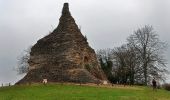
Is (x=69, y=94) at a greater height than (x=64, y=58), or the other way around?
(x=64, y=58)

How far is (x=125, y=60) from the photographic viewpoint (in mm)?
87375

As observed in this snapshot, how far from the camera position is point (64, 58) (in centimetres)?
6912

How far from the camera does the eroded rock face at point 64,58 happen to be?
6725 cm

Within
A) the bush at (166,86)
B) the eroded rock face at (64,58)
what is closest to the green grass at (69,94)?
the eroded rock face at (64,58)

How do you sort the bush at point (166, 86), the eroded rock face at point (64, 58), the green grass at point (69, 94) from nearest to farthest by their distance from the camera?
the green grass at point (69, 94), the eroded rock face at point (64, 58), the bush at point (166, 86)

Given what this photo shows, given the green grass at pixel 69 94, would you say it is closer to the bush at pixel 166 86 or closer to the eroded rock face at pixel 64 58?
the eroded rock face at pixel 64 58

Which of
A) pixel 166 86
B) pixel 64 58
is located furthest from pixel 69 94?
pixel 166 86

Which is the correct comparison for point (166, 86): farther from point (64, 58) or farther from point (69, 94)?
point (69, 94)

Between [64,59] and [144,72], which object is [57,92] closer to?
[64,59]

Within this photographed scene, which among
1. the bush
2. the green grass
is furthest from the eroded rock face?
the bush

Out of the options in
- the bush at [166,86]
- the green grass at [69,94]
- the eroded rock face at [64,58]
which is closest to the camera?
the green grass at [69,94]

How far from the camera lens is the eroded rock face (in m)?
67.2

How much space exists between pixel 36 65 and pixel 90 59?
8037 millimetres

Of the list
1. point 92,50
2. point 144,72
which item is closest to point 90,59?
point 92,50
